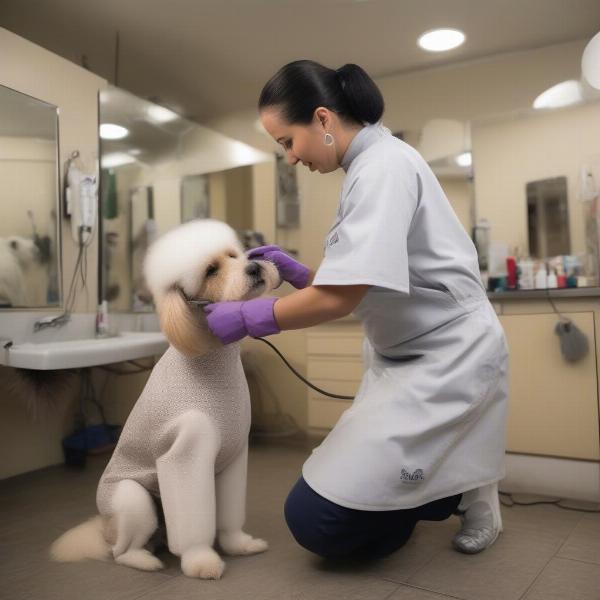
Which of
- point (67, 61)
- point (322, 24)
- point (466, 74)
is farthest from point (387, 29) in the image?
point (67, 61)

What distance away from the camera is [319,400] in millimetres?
2572

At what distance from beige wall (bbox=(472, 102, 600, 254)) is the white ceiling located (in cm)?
37

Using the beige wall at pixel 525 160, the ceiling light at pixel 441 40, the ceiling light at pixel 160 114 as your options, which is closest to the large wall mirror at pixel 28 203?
the ceiling light at pixel 160 114

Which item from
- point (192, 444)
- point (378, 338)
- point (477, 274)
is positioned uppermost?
point (477, 274)

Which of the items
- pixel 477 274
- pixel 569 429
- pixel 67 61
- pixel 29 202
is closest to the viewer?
pixel 477 274

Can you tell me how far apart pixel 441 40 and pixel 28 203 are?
185 centimetres

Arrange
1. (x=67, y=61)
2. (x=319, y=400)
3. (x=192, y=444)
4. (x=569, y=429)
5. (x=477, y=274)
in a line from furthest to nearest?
(x=319, y=400) → (x=67, y=61) → (x=569, y=429) → (x=477, y=274) → (x=192, y=444)

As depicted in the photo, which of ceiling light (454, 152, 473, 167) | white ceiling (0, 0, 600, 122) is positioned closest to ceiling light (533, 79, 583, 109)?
white ceiling (0, 0, 600, 122)

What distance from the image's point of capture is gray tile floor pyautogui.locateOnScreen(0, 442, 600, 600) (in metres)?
1.17

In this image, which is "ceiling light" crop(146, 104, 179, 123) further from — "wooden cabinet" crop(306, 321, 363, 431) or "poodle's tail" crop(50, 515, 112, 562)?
"poodle's tail" crop(50, 515, 112, 562)

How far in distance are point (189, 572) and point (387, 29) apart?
2.18m

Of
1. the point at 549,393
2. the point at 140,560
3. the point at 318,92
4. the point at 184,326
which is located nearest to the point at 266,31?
the point at 318,92

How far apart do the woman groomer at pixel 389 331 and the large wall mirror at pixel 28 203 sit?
4.25ft

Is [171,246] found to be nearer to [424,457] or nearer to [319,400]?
[424,457]
